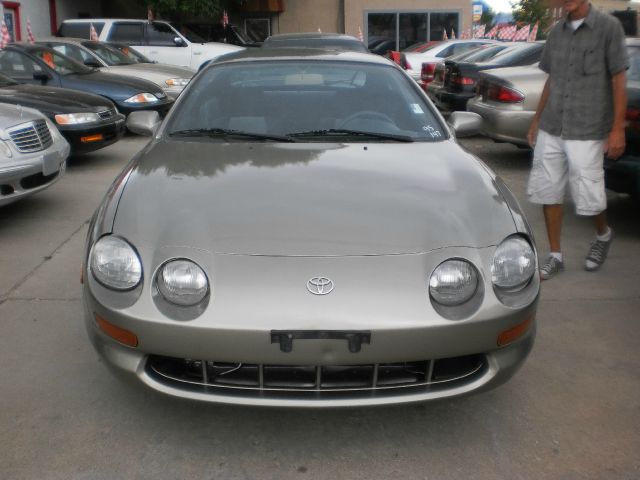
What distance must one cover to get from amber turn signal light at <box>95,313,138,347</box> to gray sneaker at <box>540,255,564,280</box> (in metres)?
2.84

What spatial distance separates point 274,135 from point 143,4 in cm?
1894

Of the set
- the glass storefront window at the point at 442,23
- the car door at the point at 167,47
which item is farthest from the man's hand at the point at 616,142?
the glass storefront window at the point at 442,23

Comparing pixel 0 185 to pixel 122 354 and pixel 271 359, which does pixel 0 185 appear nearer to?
pixel 122 354

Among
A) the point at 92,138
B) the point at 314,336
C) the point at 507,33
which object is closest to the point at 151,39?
the point at 92,138

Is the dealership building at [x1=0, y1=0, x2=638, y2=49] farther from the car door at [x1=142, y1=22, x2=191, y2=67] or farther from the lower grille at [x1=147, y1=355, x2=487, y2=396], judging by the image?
the lower grille at [x1=147, y1=355, x2=487, y2=396]

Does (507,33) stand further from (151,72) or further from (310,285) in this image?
(310,285)

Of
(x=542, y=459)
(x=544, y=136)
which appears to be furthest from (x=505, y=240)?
(x=544, y=136)

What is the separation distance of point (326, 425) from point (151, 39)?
1354 cm

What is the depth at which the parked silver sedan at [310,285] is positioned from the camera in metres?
2.34

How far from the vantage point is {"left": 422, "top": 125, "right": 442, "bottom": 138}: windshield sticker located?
366 centimetres

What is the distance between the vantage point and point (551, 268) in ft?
14.7

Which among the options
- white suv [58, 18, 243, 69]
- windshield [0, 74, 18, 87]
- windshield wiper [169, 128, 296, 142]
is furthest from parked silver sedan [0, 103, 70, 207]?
white suv [58, 18, 243, 69]

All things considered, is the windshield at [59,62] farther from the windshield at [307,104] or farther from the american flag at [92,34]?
the windshield at [307,104]

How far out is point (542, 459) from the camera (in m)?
2.55
